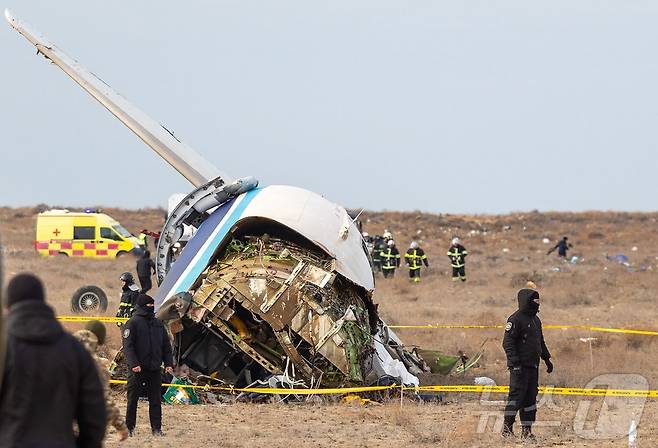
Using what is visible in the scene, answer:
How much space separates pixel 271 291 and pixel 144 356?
9.72 feet

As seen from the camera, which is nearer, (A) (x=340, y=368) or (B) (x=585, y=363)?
(A) (x=340, y=368)

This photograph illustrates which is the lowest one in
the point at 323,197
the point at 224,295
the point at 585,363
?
the point at 585,363

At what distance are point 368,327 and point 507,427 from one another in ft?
12.3

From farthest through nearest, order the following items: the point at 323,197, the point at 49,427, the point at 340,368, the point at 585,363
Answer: the point at 585,363, the point at 323,197, the point at 340,368, the point at 49,427

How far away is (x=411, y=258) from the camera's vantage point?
116 ft

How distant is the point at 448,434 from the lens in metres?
12.2

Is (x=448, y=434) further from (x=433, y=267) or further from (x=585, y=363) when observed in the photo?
→ (x=433, y=267)

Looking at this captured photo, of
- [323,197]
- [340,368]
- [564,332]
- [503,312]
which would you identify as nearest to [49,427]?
[340,368]

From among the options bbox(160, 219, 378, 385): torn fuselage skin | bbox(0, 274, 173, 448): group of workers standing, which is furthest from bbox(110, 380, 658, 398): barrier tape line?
bbox(0, 274, 173, 448): group of workers standing

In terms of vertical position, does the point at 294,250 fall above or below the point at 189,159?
below

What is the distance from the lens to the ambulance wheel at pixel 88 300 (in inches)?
954

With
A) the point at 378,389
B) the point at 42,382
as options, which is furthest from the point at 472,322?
the point at 42,382

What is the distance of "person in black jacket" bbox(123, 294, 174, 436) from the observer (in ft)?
39.5

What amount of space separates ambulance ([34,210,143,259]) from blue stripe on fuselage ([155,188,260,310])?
2681 cm
